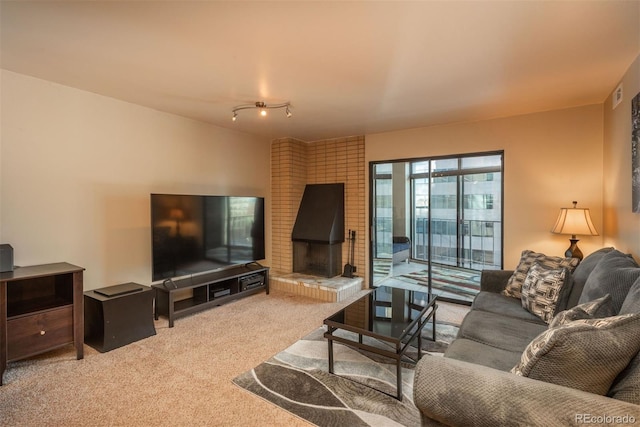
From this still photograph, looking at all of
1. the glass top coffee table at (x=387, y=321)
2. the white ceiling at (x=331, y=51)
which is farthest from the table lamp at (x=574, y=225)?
the glass top coffee table at (x=387, y=321)

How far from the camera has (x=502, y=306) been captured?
8.05ft

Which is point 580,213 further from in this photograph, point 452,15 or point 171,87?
point 171,87

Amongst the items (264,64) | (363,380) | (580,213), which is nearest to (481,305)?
(363,380)

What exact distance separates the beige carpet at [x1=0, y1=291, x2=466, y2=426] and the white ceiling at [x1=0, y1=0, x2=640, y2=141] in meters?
2.35

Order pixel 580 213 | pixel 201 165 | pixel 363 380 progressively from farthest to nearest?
1. pixel 201 165
2. pixel 580 213
3. pixel 363 380

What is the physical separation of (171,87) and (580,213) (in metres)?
4.14

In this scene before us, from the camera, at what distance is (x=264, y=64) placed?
2.33 meters

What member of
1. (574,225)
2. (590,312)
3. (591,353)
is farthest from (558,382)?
(574,225)

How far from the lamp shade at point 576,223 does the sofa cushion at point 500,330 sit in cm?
136

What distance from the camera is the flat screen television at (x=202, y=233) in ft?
10.5

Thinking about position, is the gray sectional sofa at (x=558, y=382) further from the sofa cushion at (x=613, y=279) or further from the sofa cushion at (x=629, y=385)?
the sofa cushion at (x=613, y=279)

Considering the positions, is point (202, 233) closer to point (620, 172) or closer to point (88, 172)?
point (88, 172)

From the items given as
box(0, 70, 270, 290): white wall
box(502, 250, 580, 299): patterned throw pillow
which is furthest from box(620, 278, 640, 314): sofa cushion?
box(0, 70, 270, 290): white wall

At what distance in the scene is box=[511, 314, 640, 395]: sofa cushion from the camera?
3.51ft
